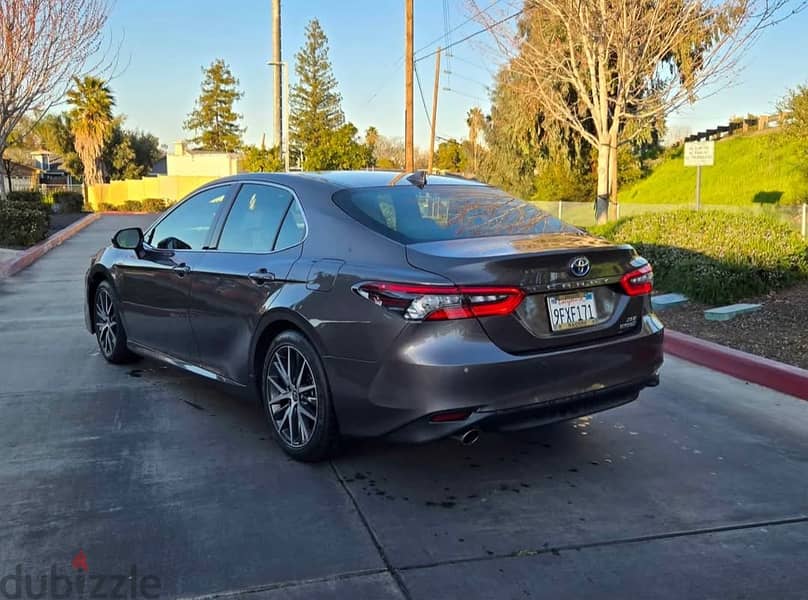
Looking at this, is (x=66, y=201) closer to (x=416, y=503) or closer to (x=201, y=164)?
(x=201, y=164)

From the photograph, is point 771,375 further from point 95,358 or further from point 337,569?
point 95,358

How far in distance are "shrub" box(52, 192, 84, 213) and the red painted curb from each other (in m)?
33.6

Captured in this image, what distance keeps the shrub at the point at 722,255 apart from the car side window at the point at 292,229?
5877 mm

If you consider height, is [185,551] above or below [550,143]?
below

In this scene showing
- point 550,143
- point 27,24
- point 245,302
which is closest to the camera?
point 245,302

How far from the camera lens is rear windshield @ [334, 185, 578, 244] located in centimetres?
414

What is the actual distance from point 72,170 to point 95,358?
2295 inches

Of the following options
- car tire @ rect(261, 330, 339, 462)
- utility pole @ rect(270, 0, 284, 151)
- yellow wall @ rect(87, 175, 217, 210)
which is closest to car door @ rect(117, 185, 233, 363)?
car tire @ rect(261, 330, 339, 462)

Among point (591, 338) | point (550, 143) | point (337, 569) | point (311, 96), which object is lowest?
point (337, 569)

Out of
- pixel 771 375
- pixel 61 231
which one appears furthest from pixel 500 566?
pixel 61 231

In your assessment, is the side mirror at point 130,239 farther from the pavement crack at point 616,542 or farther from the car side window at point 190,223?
the pavement crack at point 616,542

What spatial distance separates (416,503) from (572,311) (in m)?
1.26

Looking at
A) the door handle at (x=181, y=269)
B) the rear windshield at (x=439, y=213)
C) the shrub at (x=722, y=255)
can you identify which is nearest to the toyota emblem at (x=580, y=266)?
the rear windshield at (x=439, y=213)

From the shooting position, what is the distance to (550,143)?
31.2 metres
